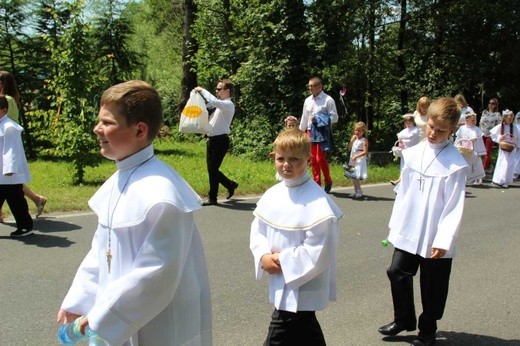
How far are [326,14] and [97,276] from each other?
49.9 feet

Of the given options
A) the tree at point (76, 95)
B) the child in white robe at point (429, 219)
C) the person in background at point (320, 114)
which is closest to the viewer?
the child in white robe at point (429, 219)

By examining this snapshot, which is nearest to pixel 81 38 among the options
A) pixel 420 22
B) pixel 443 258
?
pixel 443 258

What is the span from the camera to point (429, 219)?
411 centimetres

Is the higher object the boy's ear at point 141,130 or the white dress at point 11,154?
the boy's ear at point 141,130

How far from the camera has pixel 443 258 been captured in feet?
13.6

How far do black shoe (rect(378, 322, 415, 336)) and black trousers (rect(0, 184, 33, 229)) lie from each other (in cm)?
468

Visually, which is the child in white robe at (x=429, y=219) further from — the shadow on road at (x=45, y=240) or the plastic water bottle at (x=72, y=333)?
the shadow on road at (x=45, y=240)

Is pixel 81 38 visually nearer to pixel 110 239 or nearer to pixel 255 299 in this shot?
pixel 255 299

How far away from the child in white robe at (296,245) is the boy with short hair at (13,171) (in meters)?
4.59

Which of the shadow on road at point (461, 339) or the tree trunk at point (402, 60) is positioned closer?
the shadow on road at point (461, 339)

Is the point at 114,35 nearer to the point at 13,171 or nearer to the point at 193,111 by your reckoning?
the point at 193,111

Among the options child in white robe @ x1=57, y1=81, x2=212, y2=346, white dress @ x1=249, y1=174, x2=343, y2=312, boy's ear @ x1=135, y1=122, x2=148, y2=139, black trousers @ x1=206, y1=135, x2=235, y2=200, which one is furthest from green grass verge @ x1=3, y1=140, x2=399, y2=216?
boy's ear @ x1=135, y1=122, x2=148, y2=139

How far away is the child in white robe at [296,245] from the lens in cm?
320

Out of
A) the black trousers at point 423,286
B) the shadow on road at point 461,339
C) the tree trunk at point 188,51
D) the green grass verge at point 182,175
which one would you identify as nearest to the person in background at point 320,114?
the green grass verge at point 182,175
